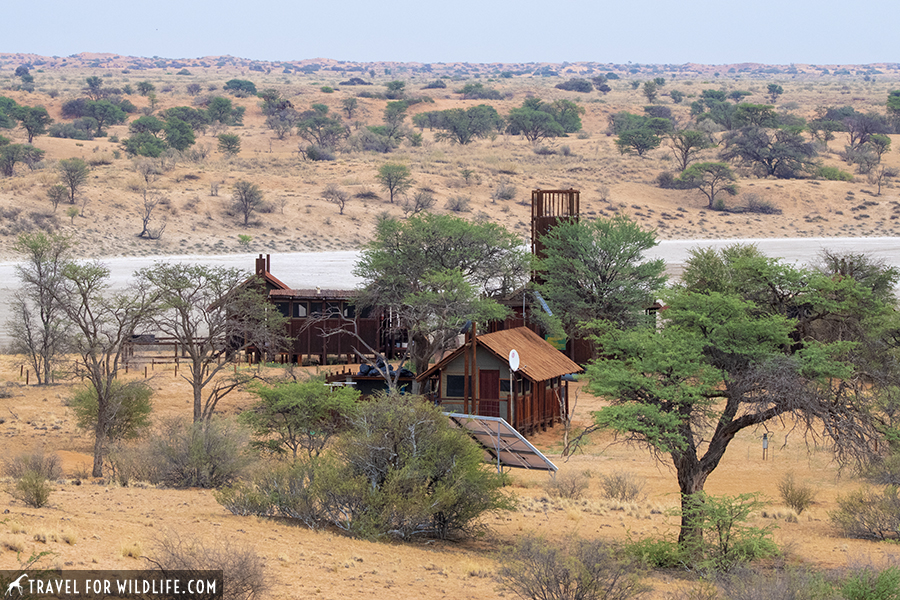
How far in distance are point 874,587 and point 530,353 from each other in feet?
61.9

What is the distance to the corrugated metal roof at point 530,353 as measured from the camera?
29.8m

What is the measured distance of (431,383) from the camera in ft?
102

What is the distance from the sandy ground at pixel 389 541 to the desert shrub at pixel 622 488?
32 centimetres

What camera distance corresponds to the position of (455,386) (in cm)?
3048

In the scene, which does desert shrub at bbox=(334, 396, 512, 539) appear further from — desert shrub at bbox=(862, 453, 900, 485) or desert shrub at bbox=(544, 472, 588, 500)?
desert shrub at bbox=(862, 453, 900, 485)

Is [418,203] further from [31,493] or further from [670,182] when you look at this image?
[31,493]

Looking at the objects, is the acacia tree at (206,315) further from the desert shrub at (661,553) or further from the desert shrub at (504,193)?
the desert shrub at (504,193)

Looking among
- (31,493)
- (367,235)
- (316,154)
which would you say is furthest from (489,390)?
(316,154)

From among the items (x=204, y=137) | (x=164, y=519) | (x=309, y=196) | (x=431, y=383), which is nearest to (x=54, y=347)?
(x=431, y=383)

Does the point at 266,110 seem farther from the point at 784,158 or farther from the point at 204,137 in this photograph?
the point at 784,158

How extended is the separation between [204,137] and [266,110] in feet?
68.1

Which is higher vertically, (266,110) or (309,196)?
(266,110)

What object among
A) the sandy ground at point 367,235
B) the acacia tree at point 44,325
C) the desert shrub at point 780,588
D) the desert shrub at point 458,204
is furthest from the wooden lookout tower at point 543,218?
the desert shrub at point 458,204

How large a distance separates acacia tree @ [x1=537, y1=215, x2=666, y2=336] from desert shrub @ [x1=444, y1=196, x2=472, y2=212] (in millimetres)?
45731
